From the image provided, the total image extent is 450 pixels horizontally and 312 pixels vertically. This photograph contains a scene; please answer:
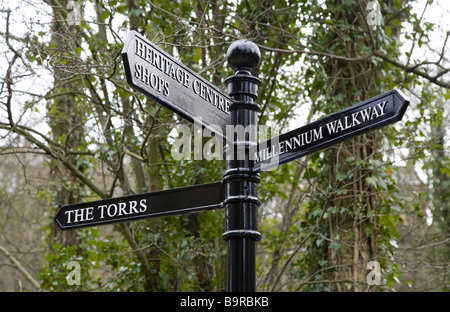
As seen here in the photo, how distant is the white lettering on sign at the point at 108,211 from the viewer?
9.49 ft

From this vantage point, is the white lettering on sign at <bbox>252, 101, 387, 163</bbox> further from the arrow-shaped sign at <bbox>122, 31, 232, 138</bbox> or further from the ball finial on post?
the ball finial on post

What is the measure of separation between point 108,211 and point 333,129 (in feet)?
4.14

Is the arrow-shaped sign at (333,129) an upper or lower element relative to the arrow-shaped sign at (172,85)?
lower

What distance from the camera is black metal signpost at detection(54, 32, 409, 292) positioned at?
243 cm

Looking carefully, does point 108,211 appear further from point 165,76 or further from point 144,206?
point 165,76

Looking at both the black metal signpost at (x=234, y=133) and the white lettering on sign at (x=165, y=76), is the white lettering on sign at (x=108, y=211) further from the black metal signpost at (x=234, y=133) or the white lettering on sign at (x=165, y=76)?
the white lettering on sign at (x=165, y=76)

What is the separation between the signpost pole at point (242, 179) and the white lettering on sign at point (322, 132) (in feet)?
0.28

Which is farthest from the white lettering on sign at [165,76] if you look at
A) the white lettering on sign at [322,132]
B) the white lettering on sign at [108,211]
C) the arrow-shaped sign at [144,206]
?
the white lettering on sign at [108,211]

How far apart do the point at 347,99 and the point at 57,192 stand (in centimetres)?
529

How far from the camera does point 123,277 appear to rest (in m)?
7.20

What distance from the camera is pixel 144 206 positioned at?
287 cm

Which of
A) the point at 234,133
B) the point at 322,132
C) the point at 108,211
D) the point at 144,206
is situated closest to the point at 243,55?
the point at 234,133

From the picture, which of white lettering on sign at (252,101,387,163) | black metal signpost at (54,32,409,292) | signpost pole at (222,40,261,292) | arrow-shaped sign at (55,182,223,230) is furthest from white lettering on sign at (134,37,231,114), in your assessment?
arrow-shaped sign at (55,182,223,230)
